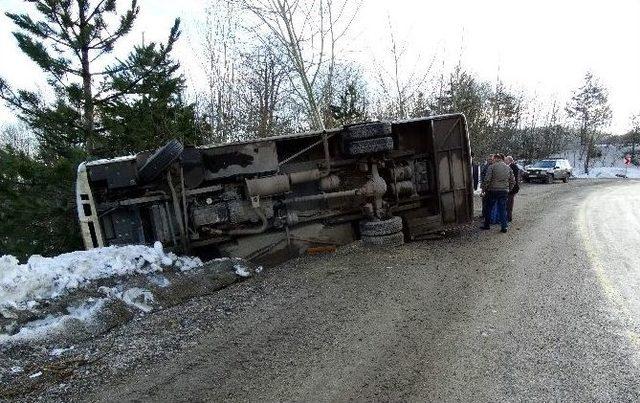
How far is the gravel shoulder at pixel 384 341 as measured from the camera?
331 cm

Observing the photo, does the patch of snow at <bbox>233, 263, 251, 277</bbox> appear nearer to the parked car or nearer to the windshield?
the parked car

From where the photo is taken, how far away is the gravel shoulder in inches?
130

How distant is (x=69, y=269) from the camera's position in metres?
5.46

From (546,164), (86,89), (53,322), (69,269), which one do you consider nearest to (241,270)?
(69,269)

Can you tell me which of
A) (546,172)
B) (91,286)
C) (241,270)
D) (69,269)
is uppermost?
(69,269)

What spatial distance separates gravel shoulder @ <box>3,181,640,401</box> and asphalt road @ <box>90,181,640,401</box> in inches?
0.5

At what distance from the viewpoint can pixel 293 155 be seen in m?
7.59

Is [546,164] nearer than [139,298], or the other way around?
[139,298]

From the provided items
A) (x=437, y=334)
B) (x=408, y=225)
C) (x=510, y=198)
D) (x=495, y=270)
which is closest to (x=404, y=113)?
(x=510, y=198)

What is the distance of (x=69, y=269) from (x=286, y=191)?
3286 millimetres

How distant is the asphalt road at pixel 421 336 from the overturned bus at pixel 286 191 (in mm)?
959

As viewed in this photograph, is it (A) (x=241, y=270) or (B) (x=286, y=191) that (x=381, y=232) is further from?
(A) (x=241, y=270)

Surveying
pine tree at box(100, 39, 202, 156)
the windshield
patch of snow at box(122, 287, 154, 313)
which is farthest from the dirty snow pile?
the windshield

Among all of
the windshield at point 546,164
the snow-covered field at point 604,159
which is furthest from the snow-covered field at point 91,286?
the snow-covered field at point 604,159
